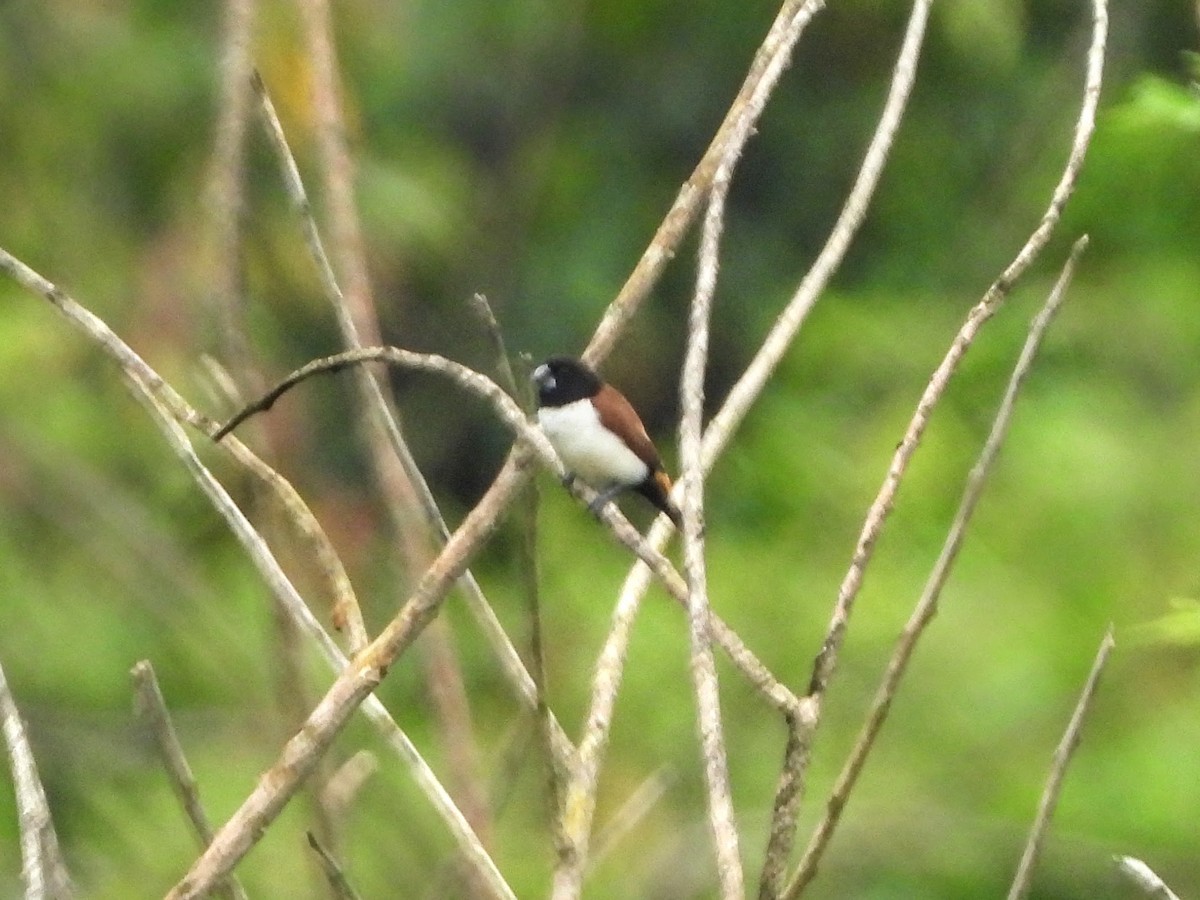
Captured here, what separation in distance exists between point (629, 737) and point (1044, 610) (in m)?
0.96

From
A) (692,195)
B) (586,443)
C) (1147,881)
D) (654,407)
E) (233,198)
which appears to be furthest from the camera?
(654,407)

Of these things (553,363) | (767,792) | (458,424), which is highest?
(553,363)

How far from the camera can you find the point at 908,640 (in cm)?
130

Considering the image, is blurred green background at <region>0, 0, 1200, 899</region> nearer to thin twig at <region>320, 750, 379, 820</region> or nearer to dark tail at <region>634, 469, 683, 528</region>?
thin twig at <region>320, 750, 379, 820</region>

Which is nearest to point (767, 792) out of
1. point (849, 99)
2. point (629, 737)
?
point (629, 737)

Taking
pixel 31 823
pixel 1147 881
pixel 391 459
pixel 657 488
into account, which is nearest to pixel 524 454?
pixel 391 459

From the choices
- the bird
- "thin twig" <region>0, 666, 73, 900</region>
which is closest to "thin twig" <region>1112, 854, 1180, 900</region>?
"thin twig" <region>0, 666, 73, 900</region>

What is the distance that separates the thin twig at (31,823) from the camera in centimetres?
131

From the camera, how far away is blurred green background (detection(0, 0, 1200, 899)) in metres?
3.73

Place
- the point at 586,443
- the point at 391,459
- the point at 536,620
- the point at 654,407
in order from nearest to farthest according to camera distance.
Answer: the point at 536,620
the point at 391,459
the point at 586,443
the point at 654,407

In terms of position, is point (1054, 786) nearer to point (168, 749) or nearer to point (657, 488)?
point (168, 749)

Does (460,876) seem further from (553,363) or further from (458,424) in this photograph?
(458,424)

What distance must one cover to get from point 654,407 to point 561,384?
8.94 ft

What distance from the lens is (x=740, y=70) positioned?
6055mm
